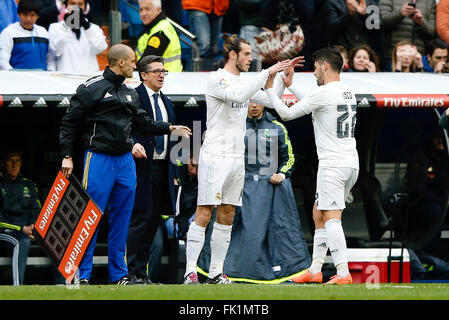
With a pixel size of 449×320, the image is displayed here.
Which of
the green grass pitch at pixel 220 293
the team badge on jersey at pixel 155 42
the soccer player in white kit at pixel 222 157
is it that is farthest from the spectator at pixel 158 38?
the green grass pitch at pixel 220 293

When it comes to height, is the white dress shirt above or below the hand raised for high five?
below

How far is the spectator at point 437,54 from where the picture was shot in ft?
42.9

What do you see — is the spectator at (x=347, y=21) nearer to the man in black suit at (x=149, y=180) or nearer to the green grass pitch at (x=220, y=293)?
the man in black suit at (x=149, y=180)

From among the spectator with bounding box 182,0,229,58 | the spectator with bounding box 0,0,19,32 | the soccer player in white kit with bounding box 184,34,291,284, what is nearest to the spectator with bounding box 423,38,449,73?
the spectator with bounding box 182,0,229,58

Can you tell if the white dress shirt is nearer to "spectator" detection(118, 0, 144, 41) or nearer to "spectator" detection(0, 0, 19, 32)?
"spectator" detection(0, 0, 19, 32)

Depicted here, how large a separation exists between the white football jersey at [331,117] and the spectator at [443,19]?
4.60 meters

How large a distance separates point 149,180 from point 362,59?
3.73 metres

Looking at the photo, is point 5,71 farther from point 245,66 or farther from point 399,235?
point 399,235

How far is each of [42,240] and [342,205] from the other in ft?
8.16

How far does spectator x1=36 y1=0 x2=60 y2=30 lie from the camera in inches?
510

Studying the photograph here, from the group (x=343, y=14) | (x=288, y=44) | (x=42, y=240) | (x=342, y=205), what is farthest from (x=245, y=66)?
(x=343, y=14)

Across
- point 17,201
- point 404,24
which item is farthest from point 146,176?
point 404,24

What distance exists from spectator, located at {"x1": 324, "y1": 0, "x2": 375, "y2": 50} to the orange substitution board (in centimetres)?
502

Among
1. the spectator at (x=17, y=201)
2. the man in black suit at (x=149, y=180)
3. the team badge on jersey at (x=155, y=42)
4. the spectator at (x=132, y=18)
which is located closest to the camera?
the man in black suit at (x=149, y=180)
